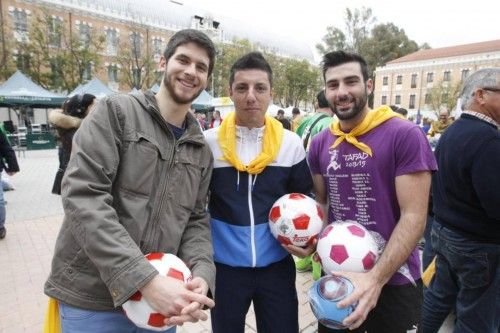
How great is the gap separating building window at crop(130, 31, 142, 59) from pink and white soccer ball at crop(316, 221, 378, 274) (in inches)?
1477

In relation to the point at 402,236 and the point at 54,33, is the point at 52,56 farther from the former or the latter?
the point at 402,236

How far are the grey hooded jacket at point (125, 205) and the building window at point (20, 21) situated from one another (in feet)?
133

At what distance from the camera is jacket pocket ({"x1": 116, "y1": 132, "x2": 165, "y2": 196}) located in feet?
5.65

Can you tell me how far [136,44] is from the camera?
39.8m

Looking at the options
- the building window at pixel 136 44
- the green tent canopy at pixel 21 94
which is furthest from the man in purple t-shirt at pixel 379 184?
the building window at pixel 136 44

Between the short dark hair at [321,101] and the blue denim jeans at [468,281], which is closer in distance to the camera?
the blue denim jeans at [468,281]

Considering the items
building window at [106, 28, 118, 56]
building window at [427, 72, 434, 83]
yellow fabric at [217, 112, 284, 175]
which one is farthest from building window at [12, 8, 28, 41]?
building window at [427, 72, 434, 83]

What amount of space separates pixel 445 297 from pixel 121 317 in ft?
8.59

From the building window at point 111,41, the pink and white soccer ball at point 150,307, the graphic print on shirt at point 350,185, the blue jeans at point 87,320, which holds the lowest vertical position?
the blue jeans at point 87,320

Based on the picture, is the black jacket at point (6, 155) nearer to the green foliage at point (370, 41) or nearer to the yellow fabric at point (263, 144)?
the yellow fabric at point (263, 144)

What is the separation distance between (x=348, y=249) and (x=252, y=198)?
0.71m

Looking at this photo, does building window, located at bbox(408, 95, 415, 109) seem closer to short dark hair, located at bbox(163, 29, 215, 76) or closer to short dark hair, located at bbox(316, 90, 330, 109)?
short dark hair, located at bbox(316, 90, 330, 109)

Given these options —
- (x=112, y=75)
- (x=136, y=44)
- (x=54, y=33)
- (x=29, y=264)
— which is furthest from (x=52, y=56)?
(x=29, y=264)

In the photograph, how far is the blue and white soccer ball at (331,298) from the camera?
1698mm
